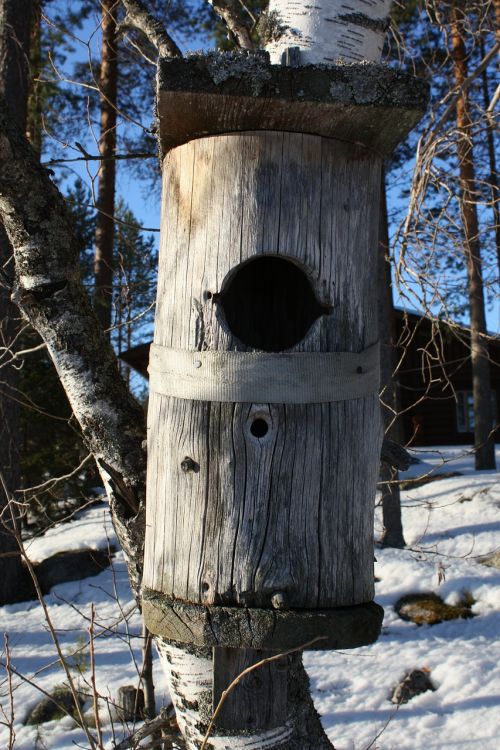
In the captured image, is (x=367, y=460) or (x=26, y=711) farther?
(x=26, y=711)

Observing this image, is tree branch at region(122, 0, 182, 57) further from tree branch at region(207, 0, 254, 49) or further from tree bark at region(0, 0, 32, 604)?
tree bark at region(0, 0, 32, 604)

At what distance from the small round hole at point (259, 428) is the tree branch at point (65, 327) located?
662 millimetres

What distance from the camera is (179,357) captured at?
2021 millimetres

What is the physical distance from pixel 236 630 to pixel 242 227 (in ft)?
3.45

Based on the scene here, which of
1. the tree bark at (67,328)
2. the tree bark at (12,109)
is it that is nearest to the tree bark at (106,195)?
the tree bark at (12,109)

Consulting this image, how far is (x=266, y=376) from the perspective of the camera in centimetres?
192

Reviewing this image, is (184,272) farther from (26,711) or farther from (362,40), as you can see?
(26,711)

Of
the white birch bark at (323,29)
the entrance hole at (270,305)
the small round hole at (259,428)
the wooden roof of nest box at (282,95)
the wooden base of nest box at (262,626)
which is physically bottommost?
the wooden base of nest box at (262,626)

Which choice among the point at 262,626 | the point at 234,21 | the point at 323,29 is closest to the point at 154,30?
the point at 234,21

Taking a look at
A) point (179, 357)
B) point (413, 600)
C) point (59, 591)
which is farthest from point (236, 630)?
point (59, 591)

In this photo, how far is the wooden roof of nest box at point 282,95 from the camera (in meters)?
1.86

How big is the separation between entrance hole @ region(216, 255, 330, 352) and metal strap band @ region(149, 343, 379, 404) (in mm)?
386

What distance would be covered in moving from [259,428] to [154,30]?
74.4 inches

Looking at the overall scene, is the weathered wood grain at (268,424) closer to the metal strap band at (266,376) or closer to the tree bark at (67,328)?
the metal strap band at (266,376)
